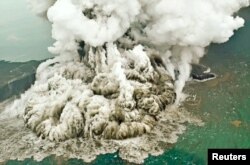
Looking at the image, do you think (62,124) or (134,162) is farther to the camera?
(62,124)

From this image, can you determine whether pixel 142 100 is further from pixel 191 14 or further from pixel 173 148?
pixel 191 14

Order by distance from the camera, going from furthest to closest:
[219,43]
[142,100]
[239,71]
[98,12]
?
[219,43] < [239,71] < [98,12] < [142,100]

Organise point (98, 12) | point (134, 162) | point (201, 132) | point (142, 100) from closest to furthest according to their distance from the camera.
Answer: point (134, 162)
point (201, 132)
point (142, 100)
point (98, 12)

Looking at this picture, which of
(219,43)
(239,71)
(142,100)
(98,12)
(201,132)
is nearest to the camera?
(201,132)

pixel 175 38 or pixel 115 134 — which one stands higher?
pixel 175 38

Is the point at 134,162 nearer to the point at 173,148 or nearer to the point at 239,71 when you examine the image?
the point at 173,148

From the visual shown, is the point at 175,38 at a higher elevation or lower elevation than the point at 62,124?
higher

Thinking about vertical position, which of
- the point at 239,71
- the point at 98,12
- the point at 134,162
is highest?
the point at 98,12

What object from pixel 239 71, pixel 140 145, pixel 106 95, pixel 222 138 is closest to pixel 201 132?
pixel 222 138

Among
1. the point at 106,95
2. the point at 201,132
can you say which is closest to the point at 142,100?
the point at 106,95
